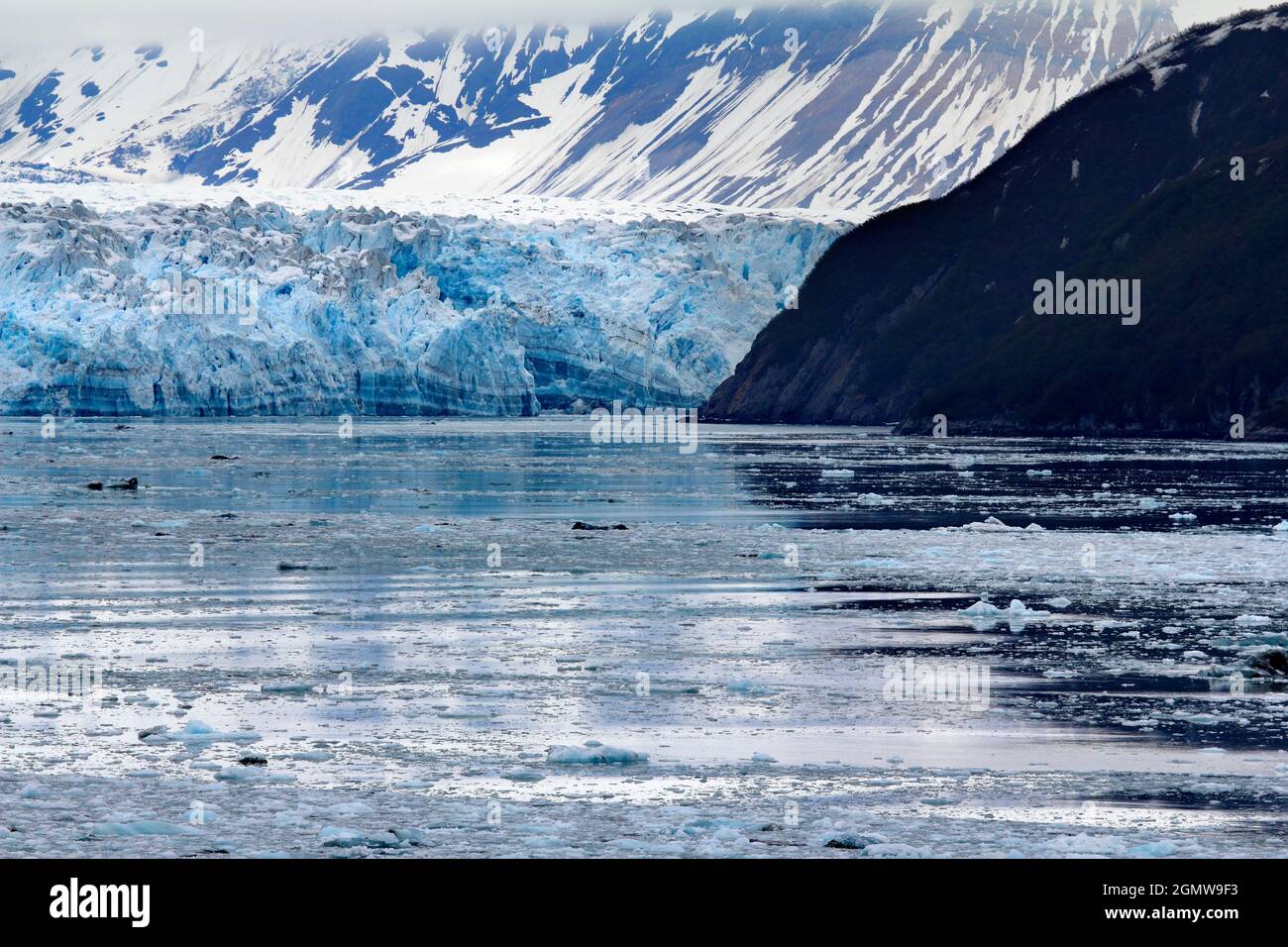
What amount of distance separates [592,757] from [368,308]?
434 feet

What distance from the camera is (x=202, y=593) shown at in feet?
78.7

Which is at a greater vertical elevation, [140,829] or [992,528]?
[992,528]

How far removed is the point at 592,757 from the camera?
13.3 meters

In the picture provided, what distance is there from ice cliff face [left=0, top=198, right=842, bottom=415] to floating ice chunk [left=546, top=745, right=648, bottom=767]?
117624 mm

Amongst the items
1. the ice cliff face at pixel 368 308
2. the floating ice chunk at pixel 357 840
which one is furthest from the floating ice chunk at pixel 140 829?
the ice cliff face at pixel 368 308

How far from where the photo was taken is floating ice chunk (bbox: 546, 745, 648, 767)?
522 inches

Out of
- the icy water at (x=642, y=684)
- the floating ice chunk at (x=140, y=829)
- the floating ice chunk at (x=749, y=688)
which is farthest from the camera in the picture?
the floating ice chunk at (x=749, y=688)

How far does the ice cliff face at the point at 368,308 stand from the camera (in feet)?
426

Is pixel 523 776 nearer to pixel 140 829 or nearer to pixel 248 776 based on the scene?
pixel 248 776

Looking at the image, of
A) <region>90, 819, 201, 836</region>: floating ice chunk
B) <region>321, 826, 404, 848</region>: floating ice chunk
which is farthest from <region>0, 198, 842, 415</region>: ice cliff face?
<region>321, 826, 404, 848</region>: floating ice chunk

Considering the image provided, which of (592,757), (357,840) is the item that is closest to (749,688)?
(592,757)

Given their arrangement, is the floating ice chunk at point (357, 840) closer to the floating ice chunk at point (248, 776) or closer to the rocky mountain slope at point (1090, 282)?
the floating ice chunk at point (248, 776)

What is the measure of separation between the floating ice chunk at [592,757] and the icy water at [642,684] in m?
0.02
